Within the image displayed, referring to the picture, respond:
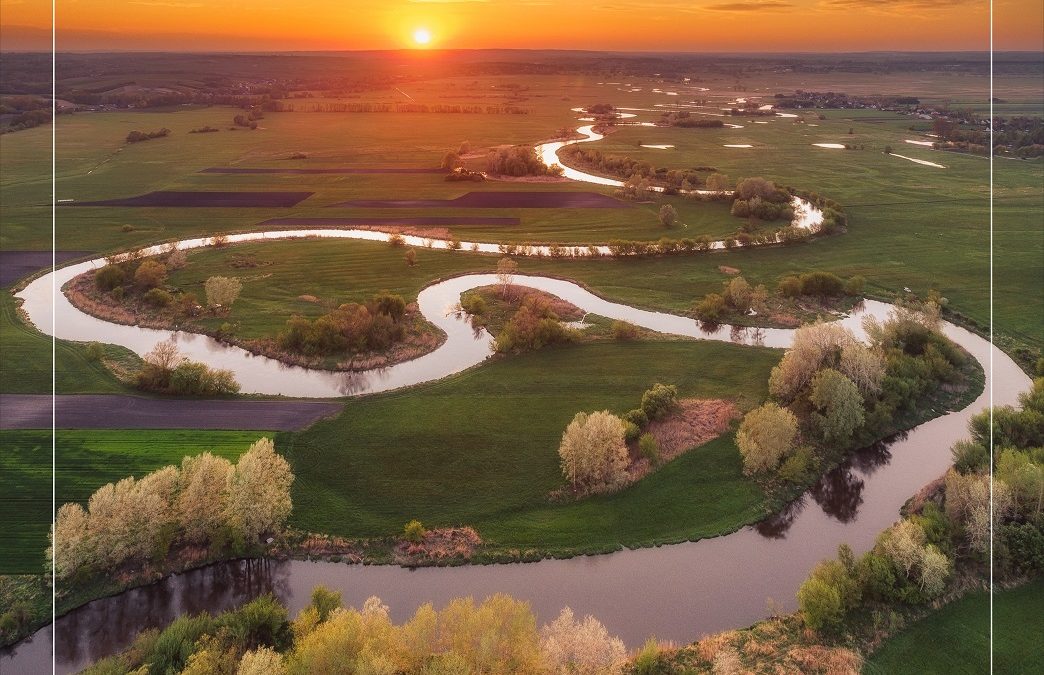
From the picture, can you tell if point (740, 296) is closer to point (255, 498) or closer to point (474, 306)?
point (474, 306)

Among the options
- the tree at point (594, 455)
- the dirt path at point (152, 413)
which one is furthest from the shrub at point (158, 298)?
the tree at point (594, 455)

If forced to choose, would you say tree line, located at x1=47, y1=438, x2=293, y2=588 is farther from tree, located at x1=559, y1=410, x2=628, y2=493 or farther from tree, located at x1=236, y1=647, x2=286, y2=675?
tree, located at x1=559, y1=410, x2=628, y2=493

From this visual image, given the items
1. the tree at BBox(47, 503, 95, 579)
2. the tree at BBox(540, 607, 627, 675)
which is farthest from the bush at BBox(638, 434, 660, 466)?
the tree at BBox(47, 503, 95, 579)

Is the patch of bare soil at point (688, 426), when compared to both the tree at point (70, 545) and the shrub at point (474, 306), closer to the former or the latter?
the shrub at point (474, 306)

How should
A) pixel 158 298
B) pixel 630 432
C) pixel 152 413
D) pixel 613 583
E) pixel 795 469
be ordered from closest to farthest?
pixel 613 583, pixel 795 469, pixel 630 432, pixel 152 413, pixel 158 298

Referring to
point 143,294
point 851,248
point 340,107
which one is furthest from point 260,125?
point 851,248

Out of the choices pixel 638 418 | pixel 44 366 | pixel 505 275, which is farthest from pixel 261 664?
pixel 505 275
